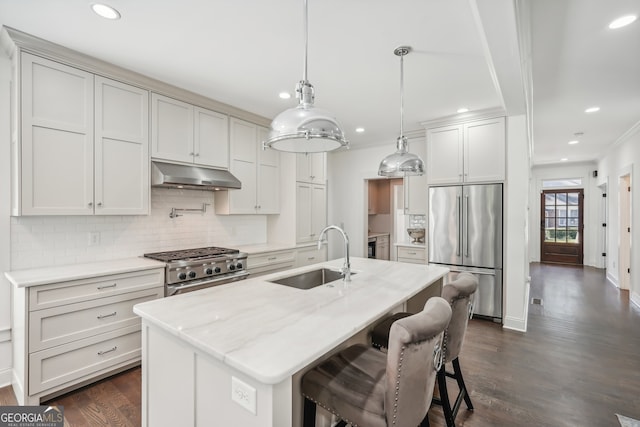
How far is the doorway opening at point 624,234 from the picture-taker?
17.7 ft

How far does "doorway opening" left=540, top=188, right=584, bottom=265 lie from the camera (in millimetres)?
8070

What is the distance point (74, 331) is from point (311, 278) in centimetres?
180

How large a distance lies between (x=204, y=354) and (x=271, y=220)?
11.2 feet

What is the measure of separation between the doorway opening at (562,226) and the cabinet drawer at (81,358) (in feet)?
31.8

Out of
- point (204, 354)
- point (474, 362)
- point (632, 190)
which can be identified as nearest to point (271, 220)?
point (474, 362)

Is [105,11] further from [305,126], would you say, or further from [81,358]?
[81,358]

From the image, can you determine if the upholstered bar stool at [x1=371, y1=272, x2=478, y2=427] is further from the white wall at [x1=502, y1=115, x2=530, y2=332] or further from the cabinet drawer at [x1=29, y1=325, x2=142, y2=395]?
the cabinet drawer at [x1=29, y1=325, x2=142, y2=395]

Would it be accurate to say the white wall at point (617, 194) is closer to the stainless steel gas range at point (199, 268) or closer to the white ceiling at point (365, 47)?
the white ceiling at point (365, 47)

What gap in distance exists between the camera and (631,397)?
7.70 feet

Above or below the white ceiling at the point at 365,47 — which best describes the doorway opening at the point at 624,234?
below

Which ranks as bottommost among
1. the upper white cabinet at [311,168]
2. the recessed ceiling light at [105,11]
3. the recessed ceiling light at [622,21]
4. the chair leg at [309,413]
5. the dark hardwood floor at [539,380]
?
the dark hardwood floor at [539,380]

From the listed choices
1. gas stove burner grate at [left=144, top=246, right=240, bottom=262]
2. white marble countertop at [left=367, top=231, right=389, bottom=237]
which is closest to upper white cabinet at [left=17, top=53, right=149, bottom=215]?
gas stove burner grate at [left=144, top=246, right=240, bottom=262]

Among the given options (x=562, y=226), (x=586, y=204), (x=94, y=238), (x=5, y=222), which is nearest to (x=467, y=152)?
(x=94, y=238)

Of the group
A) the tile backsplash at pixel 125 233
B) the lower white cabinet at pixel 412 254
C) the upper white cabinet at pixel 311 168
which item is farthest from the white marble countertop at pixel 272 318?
the upper white cabinet at pixel 311 168
